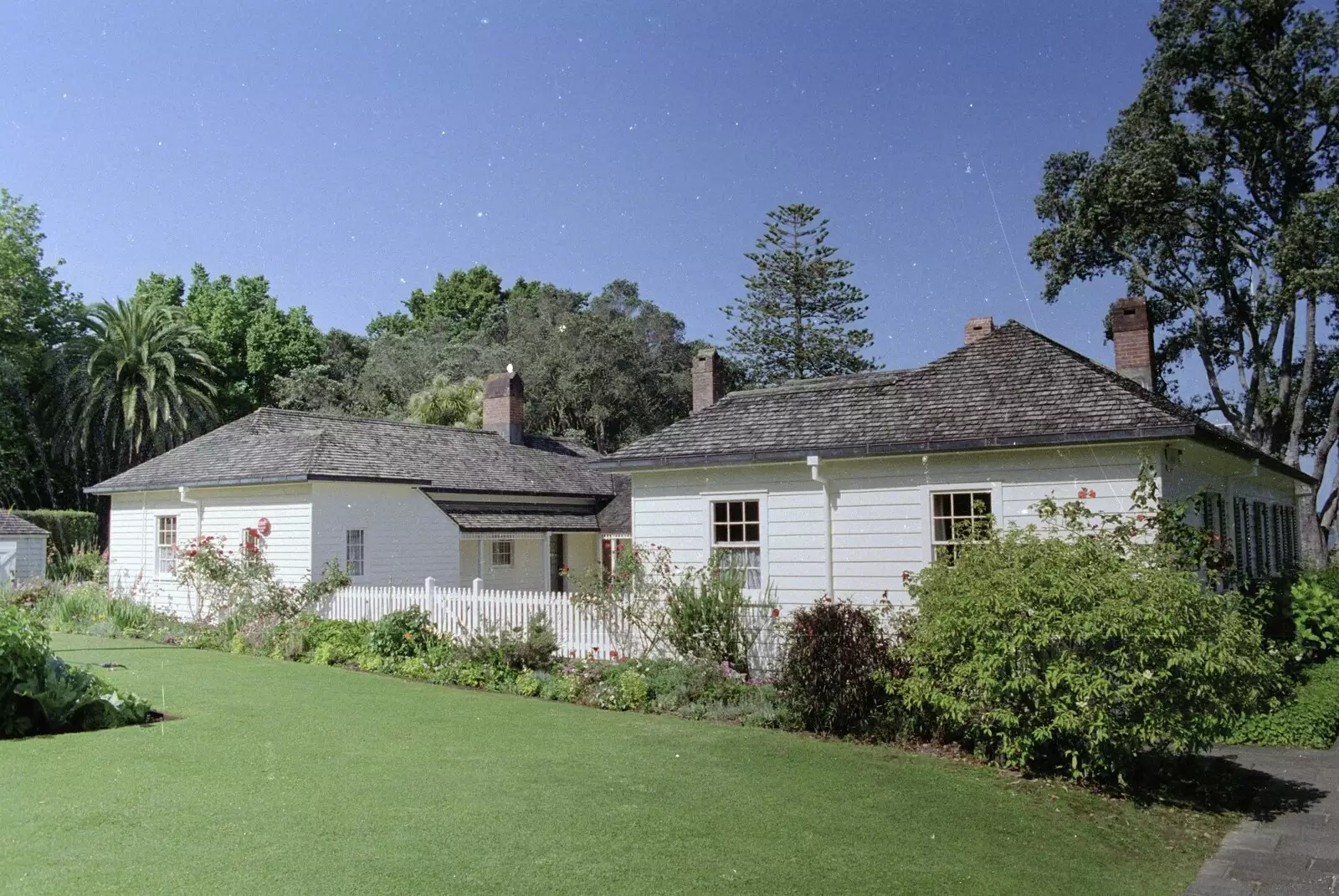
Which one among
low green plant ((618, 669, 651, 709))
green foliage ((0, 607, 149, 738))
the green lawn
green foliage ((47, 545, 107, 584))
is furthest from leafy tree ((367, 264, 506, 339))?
the green lawn

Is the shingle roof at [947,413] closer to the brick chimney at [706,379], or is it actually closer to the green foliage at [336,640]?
the brick chimney at [706,379]

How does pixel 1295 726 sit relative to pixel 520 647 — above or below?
below

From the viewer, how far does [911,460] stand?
551 inches

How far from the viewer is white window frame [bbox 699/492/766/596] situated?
15.1 meters

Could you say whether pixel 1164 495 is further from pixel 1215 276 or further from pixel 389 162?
pixel 1215 276

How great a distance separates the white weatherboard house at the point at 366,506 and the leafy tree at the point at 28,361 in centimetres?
2012

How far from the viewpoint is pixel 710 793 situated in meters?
8.12

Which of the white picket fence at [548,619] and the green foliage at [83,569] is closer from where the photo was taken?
the white picket fence at [548,619]

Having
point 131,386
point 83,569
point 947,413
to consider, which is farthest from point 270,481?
point 131,386

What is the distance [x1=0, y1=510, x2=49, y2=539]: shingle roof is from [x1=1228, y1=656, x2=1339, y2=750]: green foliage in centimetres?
2913

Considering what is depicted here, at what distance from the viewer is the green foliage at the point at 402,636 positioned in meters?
15.8

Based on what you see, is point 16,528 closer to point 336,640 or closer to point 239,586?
point 239,586

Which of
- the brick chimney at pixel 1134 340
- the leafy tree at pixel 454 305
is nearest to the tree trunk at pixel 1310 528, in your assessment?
the brick chimney at pixel 1134 340

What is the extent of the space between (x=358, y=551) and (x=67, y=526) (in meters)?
19.7
